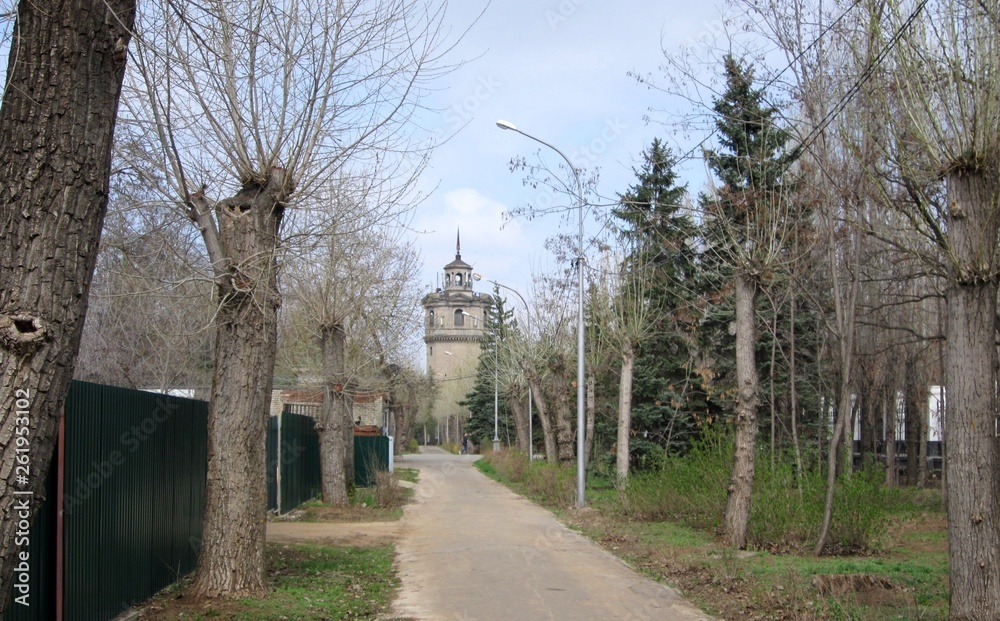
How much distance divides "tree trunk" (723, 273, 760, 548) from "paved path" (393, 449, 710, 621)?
2054 mm

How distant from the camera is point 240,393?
9414mm

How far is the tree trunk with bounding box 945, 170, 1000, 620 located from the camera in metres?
7.45

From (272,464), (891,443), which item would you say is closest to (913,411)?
(891,443)

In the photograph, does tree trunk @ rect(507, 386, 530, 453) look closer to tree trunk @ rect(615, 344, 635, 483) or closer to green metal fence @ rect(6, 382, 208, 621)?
tree trunk @ rect(615, 344, 635, 483)

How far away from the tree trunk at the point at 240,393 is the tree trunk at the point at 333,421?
35.3 ft

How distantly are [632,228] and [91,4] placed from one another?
852 inches

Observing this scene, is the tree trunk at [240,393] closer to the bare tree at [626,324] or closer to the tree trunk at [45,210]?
the tree trunk at [45,210]

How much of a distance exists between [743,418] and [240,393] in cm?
802

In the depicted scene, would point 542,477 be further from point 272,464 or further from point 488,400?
point 488,400

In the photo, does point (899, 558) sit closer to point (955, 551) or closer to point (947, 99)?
point (955, 551)

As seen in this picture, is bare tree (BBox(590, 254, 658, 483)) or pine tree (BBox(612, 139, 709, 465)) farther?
pine tree (BBox(612, 139, 709, 465))

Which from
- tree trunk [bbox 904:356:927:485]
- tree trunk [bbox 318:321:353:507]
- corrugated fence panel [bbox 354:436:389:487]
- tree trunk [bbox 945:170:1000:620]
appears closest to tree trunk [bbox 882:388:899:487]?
tree trunk [bbox 904:356:927:485]

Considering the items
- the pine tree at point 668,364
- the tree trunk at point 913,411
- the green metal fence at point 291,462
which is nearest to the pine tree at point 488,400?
the pine tree at point 668,364

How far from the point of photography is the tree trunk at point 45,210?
390 cm
